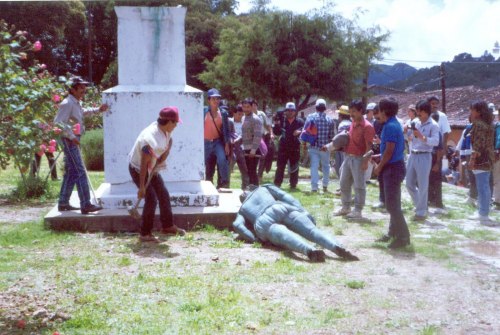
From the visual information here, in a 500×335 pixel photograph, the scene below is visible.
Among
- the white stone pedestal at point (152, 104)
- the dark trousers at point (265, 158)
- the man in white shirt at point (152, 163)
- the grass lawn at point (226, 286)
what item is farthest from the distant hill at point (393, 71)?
the grass lawn at point (226, 286)

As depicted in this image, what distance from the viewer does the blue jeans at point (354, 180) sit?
850 centimetres

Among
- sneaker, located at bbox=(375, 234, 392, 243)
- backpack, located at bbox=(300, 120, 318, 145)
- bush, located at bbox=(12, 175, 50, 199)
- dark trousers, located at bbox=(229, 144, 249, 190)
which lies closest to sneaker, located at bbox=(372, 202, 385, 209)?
backpack, located at bbox=(300, 120, 318, 145)

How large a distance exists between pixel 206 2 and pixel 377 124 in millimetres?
33649

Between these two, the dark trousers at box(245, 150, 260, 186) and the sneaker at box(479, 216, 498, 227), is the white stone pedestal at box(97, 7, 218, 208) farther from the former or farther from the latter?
the sneaker at box(479, 216, 498, 227)

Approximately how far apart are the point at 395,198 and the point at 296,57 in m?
16.8

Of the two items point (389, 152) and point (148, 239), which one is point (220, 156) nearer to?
point (148, 239)

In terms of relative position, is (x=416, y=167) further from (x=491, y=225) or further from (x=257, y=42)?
(x=257, y=42)

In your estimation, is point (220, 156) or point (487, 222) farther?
point (220, 156)

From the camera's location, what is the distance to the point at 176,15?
26.9ft

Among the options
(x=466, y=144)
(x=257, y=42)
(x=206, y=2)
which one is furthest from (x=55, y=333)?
(x=206, y=2)

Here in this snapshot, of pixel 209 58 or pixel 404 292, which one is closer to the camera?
pixel 404 292

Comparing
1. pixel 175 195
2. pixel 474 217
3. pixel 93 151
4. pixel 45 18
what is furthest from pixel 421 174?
pixel 45 18

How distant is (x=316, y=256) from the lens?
5797 millimetres

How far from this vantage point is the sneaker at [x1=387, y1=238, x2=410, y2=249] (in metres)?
6.55
